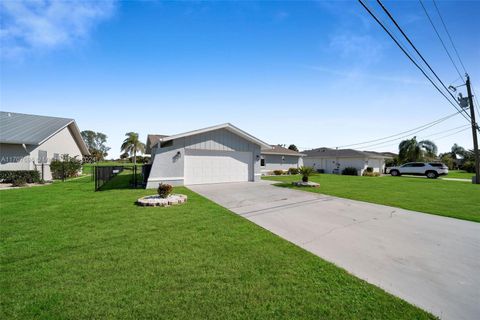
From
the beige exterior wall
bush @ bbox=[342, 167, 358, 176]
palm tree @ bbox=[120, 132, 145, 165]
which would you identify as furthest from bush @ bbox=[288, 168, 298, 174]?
palm tree @ bbox=[120, 132, 145, 165]

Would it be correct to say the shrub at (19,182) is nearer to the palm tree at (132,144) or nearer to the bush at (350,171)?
the bush at (350,171)

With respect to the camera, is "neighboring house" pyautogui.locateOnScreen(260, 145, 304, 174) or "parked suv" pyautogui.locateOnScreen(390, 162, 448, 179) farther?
"neighboring house" pyautogui.locateOnScreen(260, 145, 304, 174)

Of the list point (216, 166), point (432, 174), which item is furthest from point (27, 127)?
point (432, 174)

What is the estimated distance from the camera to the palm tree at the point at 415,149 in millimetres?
35219

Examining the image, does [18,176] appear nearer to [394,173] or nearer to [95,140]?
[394,173]

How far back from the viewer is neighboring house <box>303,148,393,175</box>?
27031mm

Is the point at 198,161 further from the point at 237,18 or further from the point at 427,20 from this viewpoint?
the point at 427,20

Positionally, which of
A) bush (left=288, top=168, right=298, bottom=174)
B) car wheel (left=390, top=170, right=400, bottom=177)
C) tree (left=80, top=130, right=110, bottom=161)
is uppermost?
tree (left=80, top=130, right=110, bottom=161)

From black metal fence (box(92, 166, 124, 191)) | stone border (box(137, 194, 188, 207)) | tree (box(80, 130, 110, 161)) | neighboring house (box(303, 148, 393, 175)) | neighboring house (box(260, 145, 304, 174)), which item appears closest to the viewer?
stone border (box(137, 194, 188, 207))

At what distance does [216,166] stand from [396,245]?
11.1 m

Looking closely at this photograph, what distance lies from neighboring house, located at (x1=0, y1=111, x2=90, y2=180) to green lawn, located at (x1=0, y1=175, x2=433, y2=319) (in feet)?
41.5

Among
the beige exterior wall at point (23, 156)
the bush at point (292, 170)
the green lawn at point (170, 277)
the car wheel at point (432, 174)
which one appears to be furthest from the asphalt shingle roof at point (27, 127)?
the car wheel at point (432, 174)

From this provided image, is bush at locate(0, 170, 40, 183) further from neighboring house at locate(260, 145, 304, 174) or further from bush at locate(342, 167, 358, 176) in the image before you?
bush at locate(342, 167, 358, 176)

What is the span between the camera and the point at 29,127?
53.4ft
